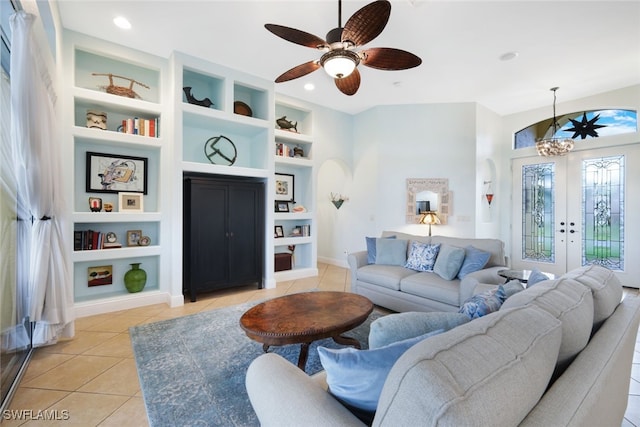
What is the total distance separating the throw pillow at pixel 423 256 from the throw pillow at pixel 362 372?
8.83 feet

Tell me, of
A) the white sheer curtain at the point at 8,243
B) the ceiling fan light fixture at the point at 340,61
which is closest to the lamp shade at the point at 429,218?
the ceiling fan light fixture at the point at 340,61

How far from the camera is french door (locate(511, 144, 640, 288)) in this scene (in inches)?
178

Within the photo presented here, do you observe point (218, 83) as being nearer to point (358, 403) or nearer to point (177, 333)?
point (177, 333)

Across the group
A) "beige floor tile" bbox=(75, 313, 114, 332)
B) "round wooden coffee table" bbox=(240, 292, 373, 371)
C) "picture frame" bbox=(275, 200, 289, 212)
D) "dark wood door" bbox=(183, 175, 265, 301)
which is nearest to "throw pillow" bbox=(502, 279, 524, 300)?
"round wooden coffee table" bbox=(240, 292, 373, 371)

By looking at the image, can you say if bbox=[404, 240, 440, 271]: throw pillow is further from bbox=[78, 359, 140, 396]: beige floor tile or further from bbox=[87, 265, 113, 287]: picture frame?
bbox=[87, 265, 113, 287]: picture frame

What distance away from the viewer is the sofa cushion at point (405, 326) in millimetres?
1015

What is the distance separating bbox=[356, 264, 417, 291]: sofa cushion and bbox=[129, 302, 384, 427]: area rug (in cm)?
41

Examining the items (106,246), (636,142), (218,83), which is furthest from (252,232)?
(636,142)

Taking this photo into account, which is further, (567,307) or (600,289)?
(600,289)

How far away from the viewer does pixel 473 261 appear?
3.04 meters

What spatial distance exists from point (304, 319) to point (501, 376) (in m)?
1.69

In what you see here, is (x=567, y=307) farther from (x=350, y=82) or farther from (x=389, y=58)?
(x=350, y=82)

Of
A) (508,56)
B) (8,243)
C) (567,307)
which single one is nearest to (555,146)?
(508,56)

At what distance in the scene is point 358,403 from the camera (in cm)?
90
